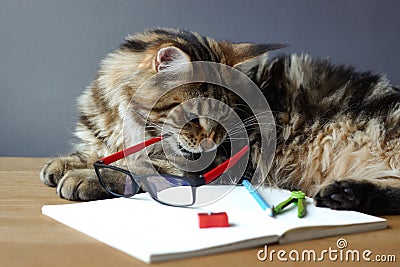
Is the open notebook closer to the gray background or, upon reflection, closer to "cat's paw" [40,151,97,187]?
"cat's paw" [40,151,97,187]

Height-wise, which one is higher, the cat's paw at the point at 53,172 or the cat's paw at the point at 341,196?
the cat's paw at the point at 341,196

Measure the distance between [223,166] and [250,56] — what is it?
370 mm

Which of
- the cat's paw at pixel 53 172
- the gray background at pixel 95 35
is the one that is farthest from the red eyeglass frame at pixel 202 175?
the gray background at pixel 95 35

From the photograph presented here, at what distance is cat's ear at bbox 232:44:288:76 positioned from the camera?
1.41 meters

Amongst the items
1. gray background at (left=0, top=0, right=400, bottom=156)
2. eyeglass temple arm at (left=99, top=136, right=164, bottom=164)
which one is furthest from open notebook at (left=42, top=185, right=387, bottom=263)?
gray background at (left=0, top=0, right=400, bottom=156)

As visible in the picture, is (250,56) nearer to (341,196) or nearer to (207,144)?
(207,144)

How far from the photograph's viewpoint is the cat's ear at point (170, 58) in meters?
1.28

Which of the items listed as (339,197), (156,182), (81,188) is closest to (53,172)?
(81,188)

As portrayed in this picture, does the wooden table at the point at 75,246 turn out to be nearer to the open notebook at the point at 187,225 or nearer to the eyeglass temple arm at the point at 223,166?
the open notebook at the point at 187,225

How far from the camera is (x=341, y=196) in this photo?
105 cm

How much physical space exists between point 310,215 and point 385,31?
5.28 ft

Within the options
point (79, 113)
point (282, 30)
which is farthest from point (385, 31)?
point (79, 113)

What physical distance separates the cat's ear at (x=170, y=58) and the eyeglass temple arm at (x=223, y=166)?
9.8 inches

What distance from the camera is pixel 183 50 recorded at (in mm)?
1310
